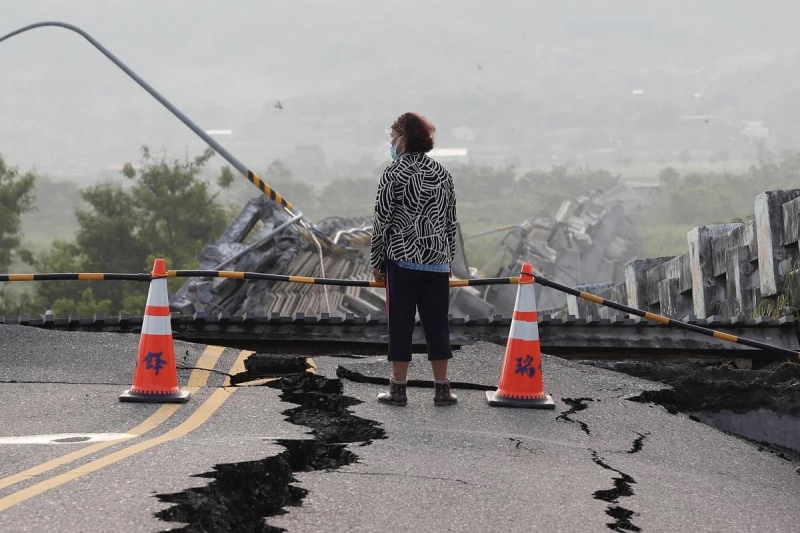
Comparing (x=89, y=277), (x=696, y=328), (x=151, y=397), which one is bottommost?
(x=151, y=397)

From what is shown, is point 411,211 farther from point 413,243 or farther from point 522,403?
point 522,403

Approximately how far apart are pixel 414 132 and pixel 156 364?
7.46ft

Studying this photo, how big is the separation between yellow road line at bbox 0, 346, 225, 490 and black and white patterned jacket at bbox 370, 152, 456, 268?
167 centimetres

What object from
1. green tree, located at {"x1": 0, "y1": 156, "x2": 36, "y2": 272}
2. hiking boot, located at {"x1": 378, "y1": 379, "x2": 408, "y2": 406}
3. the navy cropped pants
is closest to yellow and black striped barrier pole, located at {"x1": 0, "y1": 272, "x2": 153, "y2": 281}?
the navy cropped pants

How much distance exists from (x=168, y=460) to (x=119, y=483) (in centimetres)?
58

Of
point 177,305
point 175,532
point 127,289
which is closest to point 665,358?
point 175,532

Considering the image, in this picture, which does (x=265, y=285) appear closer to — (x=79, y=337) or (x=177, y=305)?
(x=177, y=305)

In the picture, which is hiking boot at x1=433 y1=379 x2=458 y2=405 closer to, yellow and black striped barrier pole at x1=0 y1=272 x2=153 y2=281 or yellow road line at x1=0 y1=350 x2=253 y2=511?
yellow road line at x1=0 y1=350 x2=253 y2=511

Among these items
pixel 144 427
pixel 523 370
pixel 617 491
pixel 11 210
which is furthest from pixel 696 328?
pixel 11 210

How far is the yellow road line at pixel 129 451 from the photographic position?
5.26 m

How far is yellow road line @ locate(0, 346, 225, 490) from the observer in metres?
5.72

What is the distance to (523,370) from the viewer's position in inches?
329

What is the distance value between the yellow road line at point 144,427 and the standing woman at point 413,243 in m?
1.48

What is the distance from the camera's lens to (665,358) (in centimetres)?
1058
